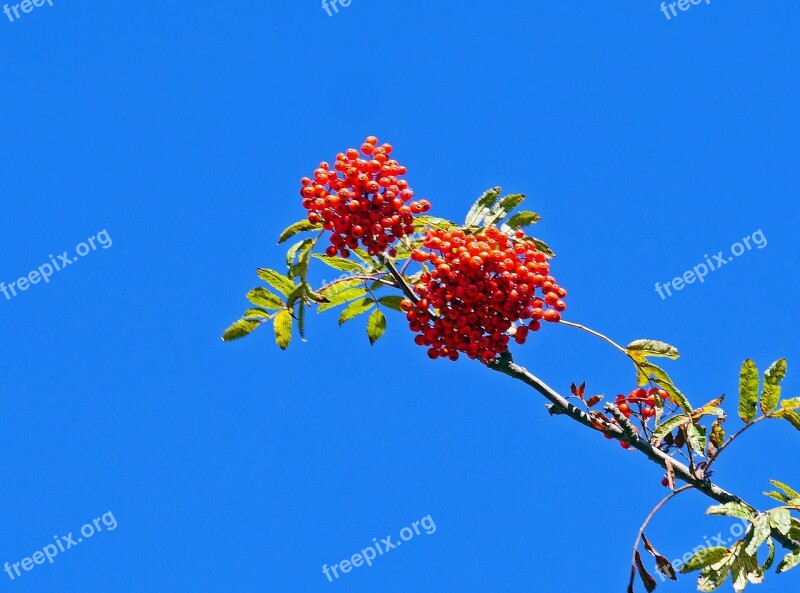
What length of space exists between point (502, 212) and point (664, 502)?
182 cm

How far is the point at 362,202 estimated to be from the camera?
5793mm

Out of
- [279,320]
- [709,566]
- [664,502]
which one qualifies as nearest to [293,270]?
[279,320]

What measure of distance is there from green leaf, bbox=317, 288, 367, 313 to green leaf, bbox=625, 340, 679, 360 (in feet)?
5.05

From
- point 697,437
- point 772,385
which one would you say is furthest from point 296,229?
point 772,385

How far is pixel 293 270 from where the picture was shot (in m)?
6.07

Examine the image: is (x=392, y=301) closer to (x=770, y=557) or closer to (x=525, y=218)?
(x=525, y=218)

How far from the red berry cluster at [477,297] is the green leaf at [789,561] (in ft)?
5.53

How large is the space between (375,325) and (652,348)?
1574mm

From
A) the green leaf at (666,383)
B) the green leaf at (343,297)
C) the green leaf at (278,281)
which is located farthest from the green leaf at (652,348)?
the green leaf at (278,281)

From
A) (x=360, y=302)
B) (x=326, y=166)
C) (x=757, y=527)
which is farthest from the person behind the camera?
(x=360, y=302)

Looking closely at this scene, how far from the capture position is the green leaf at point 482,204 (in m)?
6.25

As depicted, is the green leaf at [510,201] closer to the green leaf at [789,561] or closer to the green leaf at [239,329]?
the green leaf at [239,329]

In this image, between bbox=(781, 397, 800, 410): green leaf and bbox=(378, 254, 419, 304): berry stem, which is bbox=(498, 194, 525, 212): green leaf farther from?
bbox=(781, 397, 800, 410): green leaf

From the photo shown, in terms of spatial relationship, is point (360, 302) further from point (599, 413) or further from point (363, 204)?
point (599, 413)
